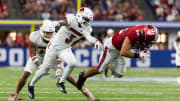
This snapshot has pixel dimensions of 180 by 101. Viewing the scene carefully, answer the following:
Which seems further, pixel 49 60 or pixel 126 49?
pixel 49 60

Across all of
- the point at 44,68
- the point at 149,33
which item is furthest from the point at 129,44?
the point at 44,68

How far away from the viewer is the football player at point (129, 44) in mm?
8094

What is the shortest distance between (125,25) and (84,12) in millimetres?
14173

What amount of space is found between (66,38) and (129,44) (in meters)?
1.08

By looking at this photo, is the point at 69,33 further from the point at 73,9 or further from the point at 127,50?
the point at 73,9

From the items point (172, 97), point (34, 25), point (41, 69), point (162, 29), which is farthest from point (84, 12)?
point (162, 29)

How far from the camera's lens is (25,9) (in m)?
22.0

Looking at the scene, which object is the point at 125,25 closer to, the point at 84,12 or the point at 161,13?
the point at 161,13

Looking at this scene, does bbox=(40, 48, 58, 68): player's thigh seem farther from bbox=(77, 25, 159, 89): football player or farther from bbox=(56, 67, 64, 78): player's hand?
bbox=(77, 25, 159, 89): football player

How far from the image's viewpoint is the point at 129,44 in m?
8.12

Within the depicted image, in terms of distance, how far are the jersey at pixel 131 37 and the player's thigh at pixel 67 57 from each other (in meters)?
0.84

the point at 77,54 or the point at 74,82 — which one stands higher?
the point at 74,82

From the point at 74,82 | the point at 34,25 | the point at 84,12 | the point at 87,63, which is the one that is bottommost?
the point at 87,63

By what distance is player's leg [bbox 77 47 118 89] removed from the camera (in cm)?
838
